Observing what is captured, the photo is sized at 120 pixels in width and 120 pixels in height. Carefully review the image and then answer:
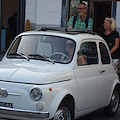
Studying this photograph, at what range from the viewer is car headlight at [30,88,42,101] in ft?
18.6

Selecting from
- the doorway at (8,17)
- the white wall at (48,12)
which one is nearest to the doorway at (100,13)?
the white wall at (48,12)

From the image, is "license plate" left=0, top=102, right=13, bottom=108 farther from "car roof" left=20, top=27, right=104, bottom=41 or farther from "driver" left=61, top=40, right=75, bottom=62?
"car roof" left=20, top=27, right=104, bottom=41

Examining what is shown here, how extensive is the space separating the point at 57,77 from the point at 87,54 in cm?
118

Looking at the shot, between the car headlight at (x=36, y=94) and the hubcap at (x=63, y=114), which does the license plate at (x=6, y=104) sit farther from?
the hubcap at (x=63, y=114)

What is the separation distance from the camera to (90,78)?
22.6ft

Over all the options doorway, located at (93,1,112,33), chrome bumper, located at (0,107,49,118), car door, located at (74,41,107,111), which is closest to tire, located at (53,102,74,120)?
chrome bumper, located at (0,107,49,118)

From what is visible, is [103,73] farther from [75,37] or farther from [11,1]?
[11,1]

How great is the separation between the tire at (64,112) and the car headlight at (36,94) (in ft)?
1.23

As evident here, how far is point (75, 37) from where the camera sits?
7.00 metres

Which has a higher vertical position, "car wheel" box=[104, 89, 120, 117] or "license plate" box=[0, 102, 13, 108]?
"license plate" box=[0, 102, 13, 108]

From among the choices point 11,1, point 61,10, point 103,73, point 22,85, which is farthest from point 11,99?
point 11,1

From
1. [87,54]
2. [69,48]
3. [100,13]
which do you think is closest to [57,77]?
[69,48]

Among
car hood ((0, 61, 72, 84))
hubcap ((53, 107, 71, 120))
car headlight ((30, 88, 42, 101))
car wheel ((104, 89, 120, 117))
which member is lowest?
car wheel ((104, 89, 120, 117))

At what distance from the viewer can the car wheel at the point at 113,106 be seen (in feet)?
25.8
